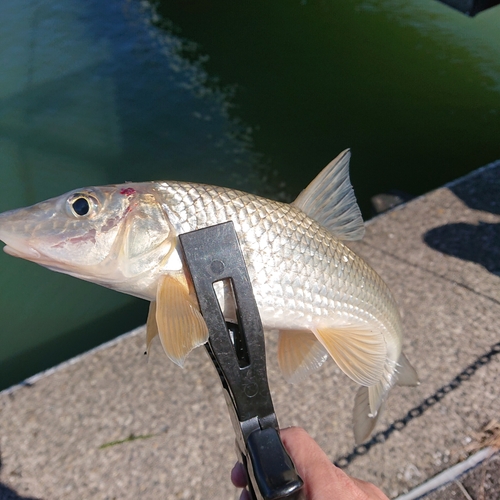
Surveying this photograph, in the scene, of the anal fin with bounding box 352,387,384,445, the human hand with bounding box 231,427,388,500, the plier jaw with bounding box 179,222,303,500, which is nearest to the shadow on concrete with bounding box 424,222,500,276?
the anal fin with bounding box 352,387,384,445

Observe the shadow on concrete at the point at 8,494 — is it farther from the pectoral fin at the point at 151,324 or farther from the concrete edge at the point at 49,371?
the pectoral fin at the point at 151,324

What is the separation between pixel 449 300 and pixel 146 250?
2714 mm

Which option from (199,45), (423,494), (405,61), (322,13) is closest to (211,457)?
(423,494)

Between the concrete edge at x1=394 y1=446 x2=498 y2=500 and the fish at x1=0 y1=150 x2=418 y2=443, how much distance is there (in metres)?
1.00

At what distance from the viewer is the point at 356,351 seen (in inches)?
79.8

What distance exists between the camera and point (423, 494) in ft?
8.40

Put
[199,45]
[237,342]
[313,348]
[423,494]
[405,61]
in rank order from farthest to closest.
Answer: [199,45], [405,61], [423,494], [313,348], [237,342]

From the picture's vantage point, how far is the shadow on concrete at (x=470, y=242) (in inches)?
153

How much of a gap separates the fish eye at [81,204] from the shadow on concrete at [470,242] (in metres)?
3.15

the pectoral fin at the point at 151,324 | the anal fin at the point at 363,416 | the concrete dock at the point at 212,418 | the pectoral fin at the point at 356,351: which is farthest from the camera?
the concrete dock at the point at 212,418

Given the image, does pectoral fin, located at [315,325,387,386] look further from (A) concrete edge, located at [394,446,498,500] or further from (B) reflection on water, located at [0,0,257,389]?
(B) reflection on water, located at [0,0,257,389]

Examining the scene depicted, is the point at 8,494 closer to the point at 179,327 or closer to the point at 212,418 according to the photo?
the point at 212,418

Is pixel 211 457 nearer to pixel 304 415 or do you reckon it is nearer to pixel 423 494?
pixel 304 415

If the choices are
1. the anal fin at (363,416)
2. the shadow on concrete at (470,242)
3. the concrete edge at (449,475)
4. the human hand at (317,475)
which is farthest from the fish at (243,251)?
the shadow on concrete at (470,242)
